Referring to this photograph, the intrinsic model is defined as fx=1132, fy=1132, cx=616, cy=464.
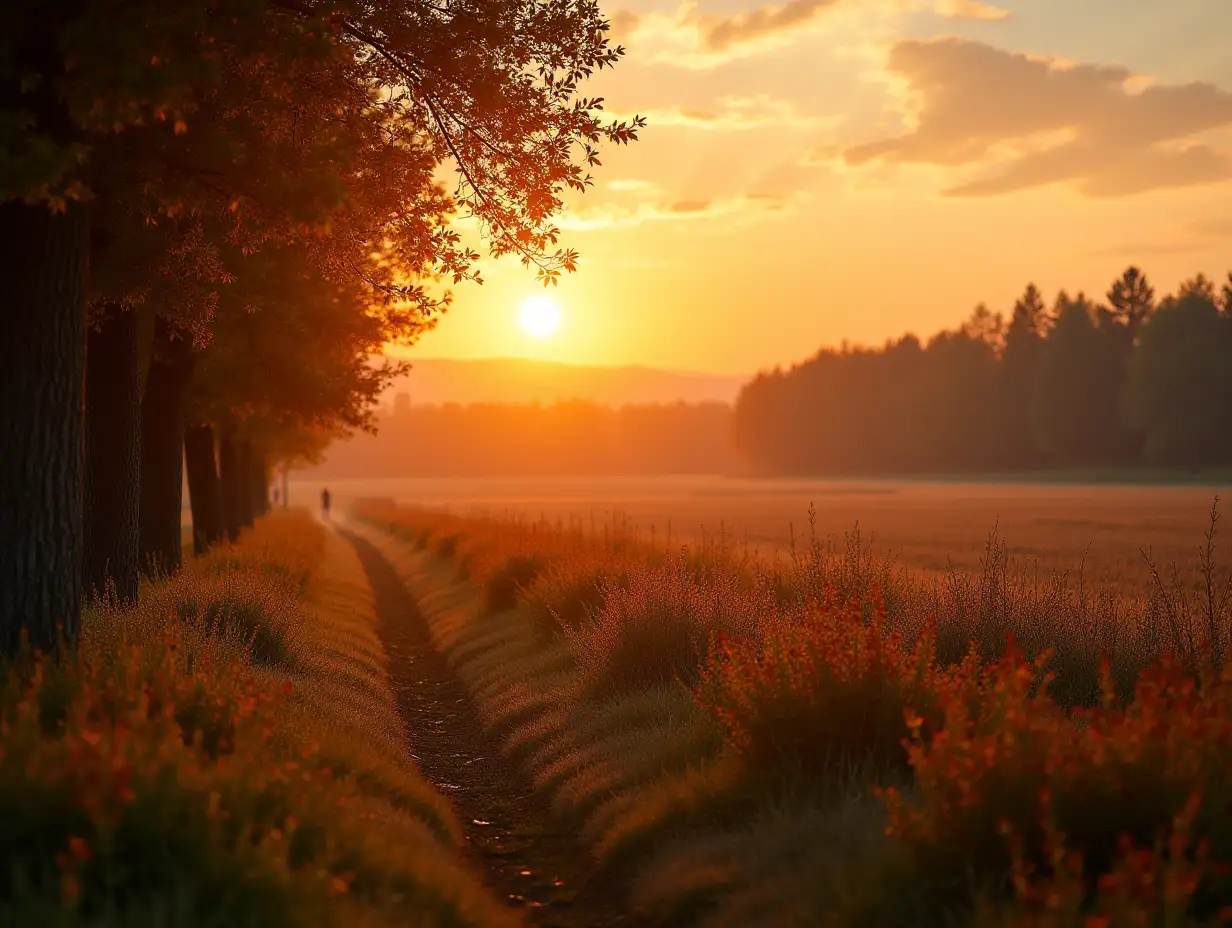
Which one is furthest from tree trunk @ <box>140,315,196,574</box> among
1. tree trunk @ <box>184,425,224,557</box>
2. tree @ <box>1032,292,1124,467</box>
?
tree @ <box>1032,292,1124,467</box>

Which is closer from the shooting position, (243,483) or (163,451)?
(163,451)

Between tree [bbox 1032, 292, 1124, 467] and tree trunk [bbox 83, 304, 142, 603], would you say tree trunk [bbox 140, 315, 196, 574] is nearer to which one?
tree trunk [bbox 83, 304, 142, 603]

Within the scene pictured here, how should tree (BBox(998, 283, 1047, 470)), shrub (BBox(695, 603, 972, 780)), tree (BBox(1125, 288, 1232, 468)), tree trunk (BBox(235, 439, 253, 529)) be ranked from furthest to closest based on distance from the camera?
tree (BBox(998, 283, 1047, 470)) < tree (BBox(1125, 288, 1232, 468)) < tree trunk (BBox(235, 439, 253, 529)) < shrub (BBox(695, 603, 972, 780))

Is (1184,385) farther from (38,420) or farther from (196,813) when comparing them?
(196,813)

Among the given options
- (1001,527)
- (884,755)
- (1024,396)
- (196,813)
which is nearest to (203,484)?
(884,755)

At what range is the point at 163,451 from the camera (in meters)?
20.0

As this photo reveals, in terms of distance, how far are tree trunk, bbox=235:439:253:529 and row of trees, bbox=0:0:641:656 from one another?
2142 cm

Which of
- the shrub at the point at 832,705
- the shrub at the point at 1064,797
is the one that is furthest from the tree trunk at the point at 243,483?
the shrub at the point at 1064,797

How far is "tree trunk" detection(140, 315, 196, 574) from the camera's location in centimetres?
1995

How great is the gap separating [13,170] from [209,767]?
A: 414 cm

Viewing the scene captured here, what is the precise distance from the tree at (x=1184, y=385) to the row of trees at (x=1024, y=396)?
118mm

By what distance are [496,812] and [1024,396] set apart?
127 metres

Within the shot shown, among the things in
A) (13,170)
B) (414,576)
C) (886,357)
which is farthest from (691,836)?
(886,357)

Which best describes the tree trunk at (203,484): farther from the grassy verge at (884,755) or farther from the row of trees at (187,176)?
the grassy verge at (884,755)
